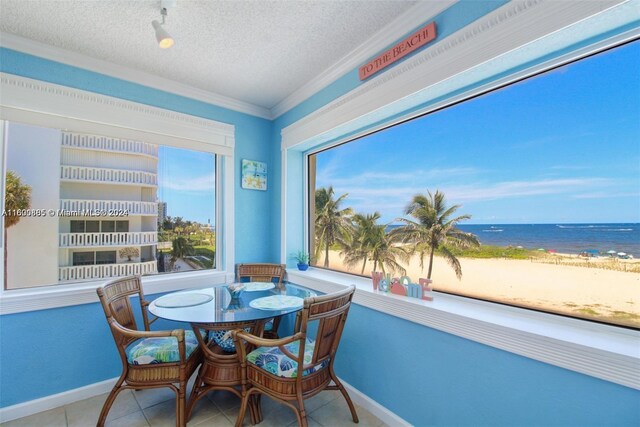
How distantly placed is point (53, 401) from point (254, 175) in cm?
242

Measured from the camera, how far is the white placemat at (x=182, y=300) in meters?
1.95

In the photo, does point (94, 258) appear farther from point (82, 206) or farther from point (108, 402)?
point (108, 402)

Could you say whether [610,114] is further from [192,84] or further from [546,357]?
[192,84]

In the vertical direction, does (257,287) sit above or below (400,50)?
below

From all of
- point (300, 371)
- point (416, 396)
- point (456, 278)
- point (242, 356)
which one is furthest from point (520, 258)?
point (242, 356)

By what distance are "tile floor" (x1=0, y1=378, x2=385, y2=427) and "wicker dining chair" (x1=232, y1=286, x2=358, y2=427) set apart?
0.91 feet

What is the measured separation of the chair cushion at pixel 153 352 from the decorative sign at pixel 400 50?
2304mm

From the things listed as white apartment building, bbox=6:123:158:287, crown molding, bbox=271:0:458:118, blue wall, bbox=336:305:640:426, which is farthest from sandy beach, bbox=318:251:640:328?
white apartment building, bbox=6:123:158:287

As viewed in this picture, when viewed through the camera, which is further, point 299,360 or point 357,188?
point 357,188

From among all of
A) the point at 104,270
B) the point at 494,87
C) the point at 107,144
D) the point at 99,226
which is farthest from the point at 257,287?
the point at 494,87

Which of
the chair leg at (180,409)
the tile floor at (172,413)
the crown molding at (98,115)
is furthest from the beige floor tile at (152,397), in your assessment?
the crown molding at (98,115)

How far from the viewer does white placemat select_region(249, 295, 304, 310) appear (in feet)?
6.36

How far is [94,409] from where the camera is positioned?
2.05 meters

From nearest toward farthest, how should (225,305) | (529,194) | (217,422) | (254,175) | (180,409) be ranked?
(529,194) → (180,409) → (217,422) → (225,305) → (254,175)
